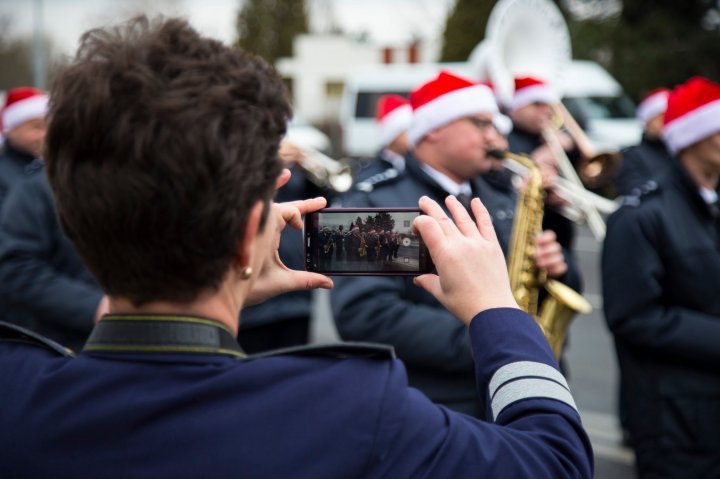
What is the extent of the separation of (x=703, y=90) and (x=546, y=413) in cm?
320

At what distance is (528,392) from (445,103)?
2.69 meters

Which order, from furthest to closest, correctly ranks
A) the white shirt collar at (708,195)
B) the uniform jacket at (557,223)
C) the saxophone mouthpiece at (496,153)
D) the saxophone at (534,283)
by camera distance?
the uniform jacket at (557,223) < the saxophone mouthpiece at (496,153) < the white shirt collar at (708,195) < the saxophone at (534,283)

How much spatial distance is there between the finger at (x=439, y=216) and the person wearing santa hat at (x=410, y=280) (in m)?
1.41

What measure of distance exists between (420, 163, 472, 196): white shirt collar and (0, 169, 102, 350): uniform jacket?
146 centimetres

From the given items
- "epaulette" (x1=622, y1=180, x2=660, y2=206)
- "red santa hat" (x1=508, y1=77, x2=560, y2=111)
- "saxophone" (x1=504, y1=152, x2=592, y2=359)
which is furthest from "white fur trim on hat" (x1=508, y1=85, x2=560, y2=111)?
"epaulette" (x1=622, y1=180, x2=660, y2=206)

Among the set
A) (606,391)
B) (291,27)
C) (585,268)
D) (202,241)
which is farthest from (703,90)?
(291,27)

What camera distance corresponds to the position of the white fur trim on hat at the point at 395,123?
731 cm

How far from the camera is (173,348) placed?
4.14ft

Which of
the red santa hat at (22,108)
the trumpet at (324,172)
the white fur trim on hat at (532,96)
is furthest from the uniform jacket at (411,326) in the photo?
the white fur trim on hat at (532,96)

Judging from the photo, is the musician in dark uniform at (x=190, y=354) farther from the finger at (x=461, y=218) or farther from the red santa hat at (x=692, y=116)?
the red santa hat at (x=692, y=116)

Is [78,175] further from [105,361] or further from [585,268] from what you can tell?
[585,268]

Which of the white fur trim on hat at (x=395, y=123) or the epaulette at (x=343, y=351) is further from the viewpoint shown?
the white fur trim on hat at (x=395, y=123)

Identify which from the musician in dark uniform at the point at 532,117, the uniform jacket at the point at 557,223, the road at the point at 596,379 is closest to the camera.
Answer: the road at the point at 596,379

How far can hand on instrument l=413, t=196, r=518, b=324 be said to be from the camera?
147 cm
